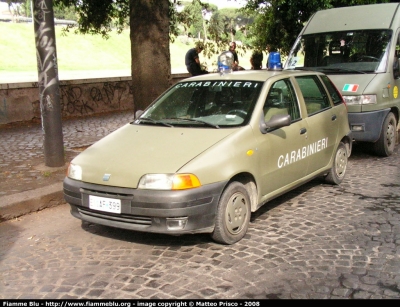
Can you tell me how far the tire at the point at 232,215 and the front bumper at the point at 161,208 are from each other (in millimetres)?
86

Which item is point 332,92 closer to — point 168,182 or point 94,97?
point 168,182

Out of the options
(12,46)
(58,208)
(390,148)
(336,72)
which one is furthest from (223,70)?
(12,46)

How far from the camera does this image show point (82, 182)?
15.4ft

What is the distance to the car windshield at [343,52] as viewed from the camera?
8688 mm

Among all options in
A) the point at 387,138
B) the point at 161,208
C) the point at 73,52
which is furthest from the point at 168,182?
the point at 73,52

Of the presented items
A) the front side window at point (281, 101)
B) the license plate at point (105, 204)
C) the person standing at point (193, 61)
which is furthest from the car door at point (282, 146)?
the person standing at point (193, 61)

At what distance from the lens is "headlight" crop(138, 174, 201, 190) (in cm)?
427

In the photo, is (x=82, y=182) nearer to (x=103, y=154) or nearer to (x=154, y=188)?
(x=103, y=154)

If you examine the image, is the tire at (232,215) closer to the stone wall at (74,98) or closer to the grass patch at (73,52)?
the stone wall at (74,98)

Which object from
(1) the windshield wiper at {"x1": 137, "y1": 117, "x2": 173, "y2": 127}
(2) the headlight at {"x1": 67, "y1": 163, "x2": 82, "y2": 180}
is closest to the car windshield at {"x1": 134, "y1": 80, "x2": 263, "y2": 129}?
(1) the windshield wiper at {"x1": 137, "y1": 117, "x2": 173, "y2": 127}

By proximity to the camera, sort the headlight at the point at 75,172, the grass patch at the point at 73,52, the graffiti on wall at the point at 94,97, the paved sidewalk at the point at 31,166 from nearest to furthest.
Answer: the headlight at the point at 75,172 → the paved sidewalk at the point at 31,166 → the graffiti on wall at the point at 94,97 → the grass patch at the point at 73,52

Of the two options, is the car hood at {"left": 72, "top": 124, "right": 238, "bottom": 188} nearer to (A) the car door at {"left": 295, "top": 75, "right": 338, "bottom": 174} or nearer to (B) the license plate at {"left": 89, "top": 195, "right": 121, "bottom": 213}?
(B) the license plate at {"left": 89, "top": 195, "right": 121, "bottom": 213}

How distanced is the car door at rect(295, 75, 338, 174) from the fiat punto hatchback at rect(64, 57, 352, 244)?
0.05ft

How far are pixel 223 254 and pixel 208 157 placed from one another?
2.85 ft
